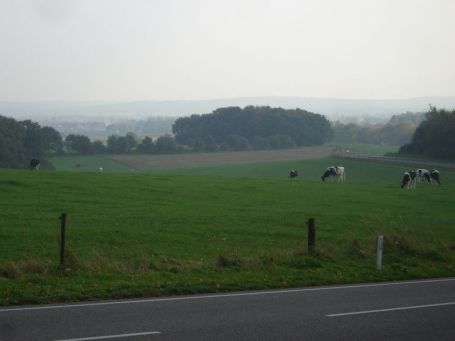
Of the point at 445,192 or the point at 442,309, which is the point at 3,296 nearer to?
the point at 442,309

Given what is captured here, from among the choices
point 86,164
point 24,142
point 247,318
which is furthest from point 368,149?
point 247,318

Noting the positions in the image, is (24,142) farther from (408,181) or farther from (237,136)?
A: (408,181)

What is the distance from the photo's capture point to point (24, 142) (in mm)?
90500

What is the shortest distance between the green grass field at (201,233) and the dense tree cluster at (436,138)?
45761 millimetres

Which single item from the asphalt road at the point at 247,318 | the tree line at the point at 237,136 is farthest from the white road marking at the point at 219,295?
the tree line at the point at 237,136

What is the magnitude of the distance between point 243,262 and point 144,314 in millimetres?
5930

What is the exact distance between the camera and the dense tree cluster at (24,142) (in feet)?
269

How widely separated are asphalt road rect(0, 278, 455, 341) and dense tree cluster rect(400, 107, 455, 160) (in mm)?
83827

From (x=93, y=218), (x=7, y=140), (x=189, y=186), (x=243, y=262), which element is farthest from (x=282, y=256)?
(x=7, y=140)

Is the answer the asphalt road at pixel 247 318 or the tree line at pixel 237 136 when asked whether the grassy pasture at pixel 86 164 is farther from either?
the asphalt road at pixel 247 318

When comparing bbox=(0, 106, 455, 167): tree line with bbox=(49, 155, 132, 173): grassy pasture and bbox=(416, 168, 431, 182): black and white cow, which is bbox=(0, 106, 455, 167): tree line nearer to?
bbox=(49, 155, 132, 173): grassy pasture

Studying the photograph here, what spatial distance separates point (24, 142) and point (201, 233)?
6968cm

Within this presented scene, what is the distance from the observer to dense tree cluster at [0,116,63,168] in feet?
269

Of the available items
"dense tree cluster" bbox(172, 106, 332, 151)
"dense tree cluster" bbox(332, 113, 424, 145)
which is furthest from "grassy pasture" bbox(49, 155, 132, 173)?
"dense tree cluster" bbox(332, 113, 424, 145)
